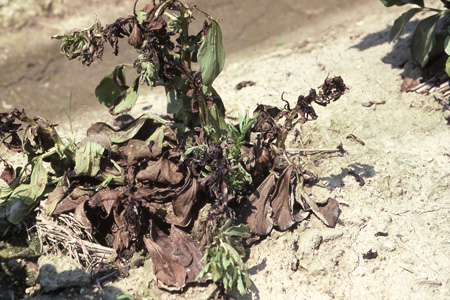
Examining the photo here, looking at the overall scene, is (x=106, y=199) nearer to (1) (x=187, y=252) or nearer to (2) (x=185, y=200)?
(2) (x=185, y=200)

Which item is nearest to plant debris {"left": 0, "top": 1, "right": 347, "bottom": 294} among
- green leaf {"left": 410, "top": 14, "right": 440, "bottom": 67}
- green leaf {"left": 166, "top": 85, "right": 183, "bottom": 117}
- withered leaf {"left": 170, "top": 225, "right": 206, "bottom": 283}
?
withered leaf {"left": 170, "top": 225, "right": 206, "bottom": 283}

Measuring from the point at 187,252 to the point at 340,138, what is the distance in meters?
1.53

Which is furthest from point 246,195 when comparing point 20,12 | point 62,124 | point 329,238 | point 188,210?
point 20,12

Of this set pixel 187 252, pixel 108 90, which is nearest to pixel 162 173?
pixel 187 252

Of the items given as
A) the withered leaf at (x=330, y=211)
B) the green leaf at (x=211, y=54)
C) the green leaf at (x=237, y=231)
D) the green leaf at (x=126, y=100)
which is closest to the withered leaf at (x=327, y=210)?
the withered leaf at (x=330, y=211)

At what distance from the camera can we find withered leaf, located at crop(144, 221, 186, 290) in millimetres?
2738

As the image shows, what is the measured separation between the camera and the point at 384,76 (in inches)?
163

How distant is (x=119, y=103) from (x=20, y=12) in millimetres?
3552

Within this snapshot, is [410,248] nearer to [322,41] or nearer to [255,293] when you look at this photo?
[255,293]

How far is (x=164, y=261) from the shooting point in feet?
9.23

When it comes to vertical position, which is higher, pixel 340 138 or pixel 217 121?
pixel 217 121

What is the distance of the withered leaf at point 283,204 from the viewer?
9.63 ft

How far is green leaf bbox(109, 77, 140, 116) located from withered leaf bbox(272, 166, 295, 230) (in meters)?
1.15

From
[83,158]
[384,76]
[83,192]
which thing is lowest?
[384,76]
